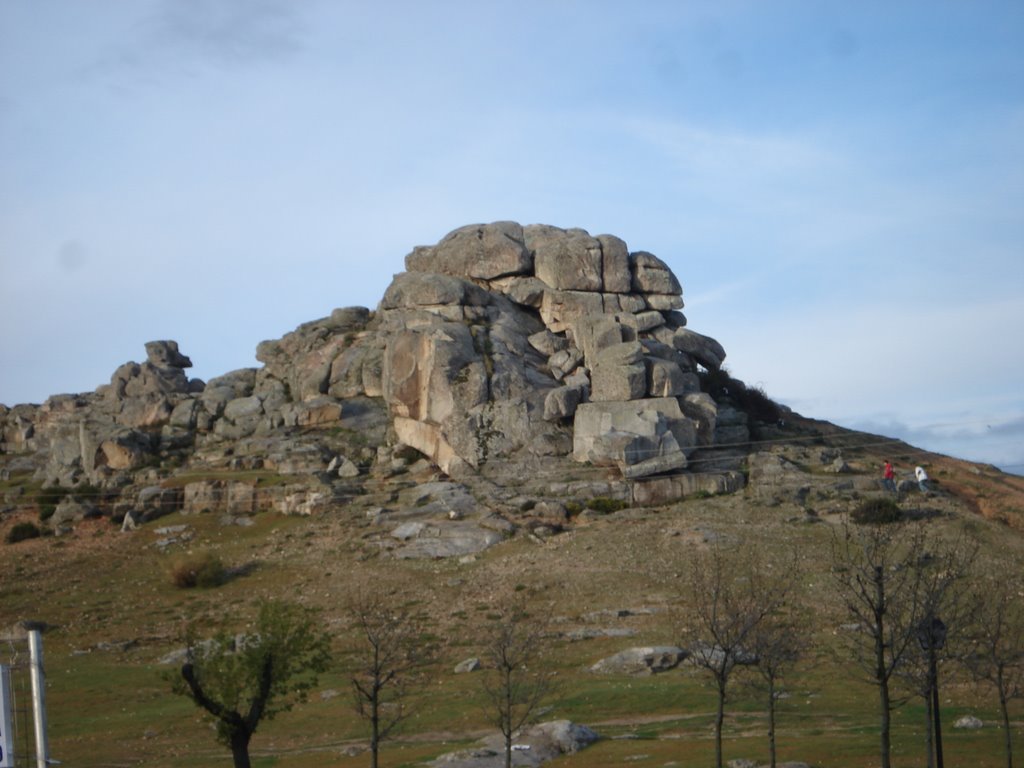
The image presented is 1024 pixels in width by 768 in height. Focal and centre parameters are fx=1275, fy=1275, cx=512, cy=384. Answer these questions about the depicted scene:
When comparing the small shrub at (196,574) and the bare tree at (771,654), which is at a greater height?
the small shrub at (196,574)

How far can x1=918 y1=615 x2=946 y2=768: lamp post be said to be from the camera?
2956 centimetres

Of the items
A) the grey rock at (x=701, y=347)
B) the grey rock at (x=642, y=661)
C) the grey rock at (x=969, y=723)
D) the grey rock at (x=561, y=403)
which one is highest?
the grey rock at (x=701, y=347)

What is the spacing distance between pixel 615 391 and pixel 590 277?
46.5 ft

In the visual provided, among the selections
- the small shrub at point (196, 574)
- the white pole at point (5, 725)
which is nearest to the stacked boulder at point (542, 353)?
the small shrub at point (196, 574)

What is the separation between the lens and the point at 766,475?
2852 inches

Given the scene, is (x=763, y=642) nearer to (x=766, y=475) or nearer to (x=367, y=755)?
(x=367, y=755)

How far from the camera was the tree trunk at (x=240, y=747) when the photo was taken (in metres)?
31.8

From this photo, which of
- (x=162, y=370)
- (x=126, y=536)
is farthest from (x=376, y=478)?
(x=162, y=370)

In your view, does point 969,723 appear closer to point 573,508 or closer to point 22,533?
point 573,508

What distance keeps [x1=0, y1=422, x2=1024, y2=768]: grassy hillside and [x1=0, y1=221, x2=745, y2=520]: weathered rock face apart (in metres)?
5.78

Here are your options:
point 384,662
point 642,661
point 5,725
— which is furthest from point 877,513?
point 5,725

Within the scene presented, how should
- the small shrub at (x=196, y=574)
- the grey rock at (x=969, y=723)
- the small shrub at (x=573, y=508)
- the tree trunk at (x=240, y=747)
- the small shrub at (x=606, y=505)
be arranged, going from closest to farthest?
1. the tree trunk at (x=240, y=747)
2. the grey rock at (x=969, y=723)
3. the small shrub at (x=196, y=574)
4. the small shrub at (x=573, y=508)
5. the small shrub at (x=606, y=505)

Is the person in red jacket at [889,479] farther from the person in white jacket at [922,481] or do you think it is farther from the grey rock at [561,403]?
the grey rock at [561,403]

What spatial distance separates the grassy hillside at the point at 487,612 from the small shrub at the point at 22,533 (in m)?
1.46
